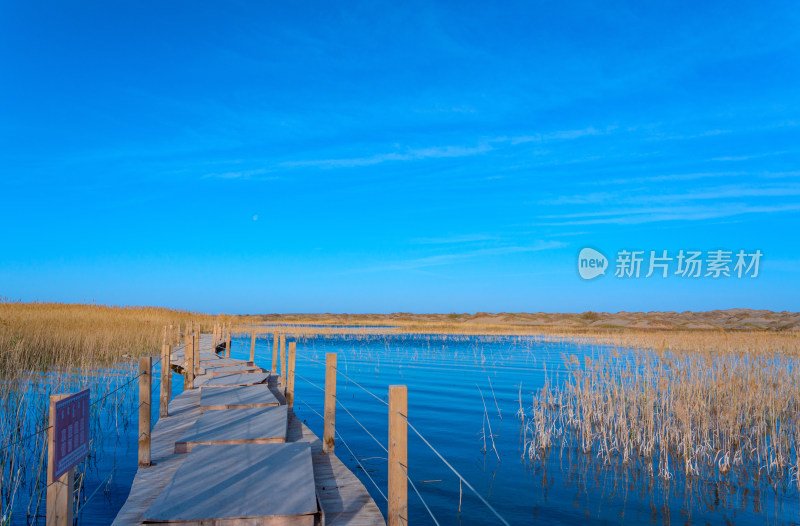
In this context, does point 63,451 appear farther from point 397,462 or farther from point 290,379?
point 290,379

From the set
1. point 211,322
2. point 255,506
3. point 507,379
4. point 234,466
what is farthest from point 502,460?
point 211,322

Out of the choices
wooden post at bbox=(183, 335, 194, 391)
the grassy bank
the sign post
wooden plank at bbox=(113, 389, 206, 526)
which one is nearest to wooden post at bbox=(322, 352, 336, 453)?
wooden plank at bbox=(113, 389, 206, 526)

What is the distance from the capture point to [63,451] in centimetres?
403

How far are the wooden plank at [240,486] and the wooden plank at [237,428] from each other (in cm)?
49

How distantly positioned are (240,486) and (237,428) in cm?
261

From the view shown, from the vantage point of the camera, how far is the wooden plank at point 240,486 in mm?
4781

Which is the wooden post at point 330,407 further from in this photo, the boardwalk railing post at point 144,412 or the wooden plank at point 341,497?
the boardwalk railing post at point 144,412

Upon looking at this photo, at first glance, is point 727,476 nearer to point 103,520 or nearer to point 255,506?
point 255,506

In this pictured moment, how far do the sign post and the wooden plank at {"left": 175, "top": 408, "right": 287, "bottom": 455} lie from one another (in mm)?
3056

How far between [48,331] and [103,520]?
1677 cm

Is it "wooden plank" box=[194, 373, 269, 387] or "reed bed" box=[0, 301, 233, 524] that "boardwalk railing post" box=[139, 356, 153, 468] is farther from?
"wooden plank" box=[194, 373, 269, 387]

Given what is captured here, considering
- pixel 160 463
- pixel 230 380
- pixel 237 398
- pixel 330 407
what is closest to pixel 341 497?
pixel 330 407

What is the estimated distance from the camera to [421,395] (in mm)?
16828

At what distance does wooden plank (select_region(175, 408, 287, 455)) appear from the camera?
734 cm
